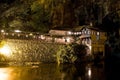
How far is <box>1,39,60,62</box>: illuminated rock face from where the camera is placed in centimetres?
4178

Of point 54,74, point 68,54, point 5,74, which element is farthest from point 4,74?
point 68,54

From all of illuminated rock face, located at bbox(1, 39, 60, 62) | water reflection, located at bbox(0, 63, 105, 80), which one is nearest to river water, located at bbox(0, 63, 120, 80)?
water reflection, located at bbox(0, 63, 105, 80)

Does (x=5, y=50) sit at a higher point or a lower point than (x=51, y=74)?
higher

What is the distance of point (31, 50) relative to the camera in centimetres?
4269

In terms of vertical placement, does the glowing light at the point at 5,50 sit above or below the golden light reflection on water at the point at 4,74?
above

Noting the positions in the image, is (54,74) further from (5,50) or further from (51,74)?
(5,50)

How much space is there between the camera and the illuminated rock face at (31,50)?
41.8 metres

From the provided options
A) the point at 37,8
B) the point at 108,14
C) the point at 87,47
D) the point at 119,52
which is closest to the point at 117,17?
the point at 108,14

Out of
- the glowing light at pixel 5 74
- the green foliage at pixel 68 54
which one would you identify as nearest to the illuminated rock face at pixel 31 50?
the green foliage at pixel 68 54

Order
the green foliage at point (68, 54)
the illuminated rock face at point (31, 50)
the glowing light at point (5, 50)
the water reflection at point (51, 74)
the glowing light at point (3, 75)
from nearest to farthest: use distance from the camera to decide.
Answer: the glowing light at point (3, 75) < the water reflection at point (51, 74) < the glowing light at point (5, 50) < the illuminated rock face at point (31, 50) < the green foliage at point (68, 54)

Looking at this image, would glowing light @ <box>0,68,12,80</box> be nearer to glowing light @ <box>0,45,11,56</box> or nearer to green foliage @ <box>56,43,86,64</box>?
glowing light @ <box>0,45,11,56</box>

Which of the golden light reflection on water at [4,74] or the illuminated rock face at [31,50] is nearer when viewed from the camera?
the golden light reflection on water at [4,74]

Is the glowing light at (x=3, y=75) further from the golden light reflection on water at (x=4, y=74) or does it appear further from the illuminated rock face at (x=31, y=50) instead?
the illuminated rock face at (x=31, y=50)

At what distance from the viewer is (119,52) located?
53.0m
